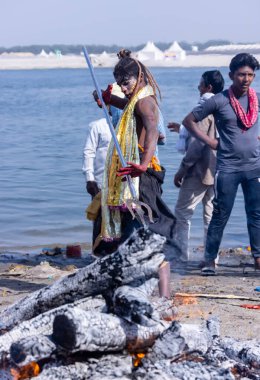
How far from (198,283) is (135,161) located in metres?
2.21

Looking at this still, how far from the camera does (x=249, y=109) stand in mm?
7867

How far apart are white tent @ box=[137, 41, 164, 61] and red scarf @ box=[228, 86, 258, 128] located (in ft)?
409

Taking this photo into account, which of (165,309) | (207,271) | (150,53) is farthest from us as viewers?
(150,53)

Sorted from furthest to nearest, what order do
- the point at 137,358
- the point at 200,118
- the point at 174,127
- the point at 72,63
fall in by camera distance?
the point at 72,63
the point at 174,127
the point at 200,118
the point at 137,358

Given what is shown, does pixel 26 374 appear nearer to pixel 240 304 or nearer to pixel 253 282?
pixel 240 304

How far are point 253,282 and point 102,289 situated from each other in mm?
3520

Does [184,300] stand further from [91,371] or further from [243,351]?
[91,371]

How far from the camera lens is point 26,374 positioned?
14.7 ft

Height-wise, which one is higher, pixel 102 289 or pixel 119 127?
pixel 119 127

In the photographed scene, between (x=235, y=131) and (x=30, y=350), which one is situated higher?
(x=235, y=131)

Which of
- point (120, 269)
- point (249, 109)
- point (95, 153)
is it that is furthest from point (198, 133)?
point (120, 269)

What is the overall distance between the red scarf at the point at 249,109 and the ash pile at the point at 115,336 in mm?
3067

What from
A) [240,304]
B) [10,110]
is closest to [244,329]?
[240,304]

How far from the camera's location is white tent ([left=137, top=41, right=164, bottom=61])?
13262 cm
